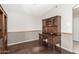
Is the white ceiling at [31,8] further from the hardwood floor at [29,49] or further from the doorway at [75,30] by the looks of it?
the hardwood floor at [29,49]

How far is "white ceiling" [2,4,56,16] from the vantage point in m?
1.33

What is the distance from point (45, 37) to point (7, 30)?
25.0 inches

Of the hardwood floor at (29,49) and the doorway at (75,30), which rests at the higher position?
the doorway at (75,30)

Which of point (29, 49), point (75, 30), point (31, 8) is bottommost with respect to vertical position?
point (29, 49)

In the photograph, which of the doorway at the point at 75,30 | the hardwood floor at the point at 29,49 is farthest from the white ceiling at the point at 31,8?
the hardwood floor at the point at 29,49

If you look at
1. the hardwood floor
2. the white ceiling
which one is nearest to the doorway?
the hardwood floor

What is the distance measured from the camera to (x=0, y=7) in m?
1.23

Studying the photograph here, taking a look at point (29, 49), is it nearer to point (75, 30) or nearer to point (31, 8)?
point (31, 8)

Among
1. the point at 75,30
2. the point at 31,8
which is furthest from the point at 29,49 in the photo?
the point at 75,30

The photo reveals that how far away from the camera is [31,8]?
1.40 m

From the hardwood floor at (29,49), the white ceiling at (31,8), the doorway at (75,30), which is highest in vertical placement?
the white ceiling at (31,8)

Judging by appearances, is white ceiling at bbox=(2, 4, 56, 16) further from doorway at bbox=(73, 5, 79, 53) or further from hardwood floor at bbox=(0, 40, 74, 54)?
hardwood floor at bbox=(0, 40, 74, 54)

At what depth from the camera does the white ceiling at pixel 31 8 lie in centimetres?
133
